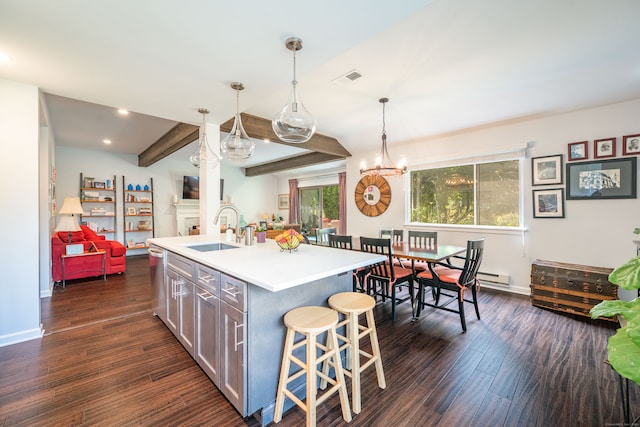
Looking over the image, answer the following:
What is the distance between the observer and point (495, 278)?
4121 mm

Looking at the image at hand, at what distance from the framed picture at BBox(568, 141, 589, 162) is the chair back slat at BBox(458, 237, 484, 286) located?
1988 millimetres

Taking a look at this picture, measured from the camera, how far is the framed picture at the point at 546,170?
11.7ft

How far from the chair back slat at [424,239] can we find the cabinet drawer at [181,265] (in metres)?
2.88

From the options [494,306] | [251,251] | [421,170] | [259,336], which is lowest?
[494,306]

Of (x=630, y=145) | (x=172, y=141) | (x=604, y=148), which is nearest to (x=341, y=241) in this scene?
(x=604, y=148)

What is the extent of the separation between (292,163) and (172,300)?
5280mm

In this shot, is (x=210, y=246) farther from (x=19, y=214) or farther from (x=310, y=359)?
(x=310, y=359)

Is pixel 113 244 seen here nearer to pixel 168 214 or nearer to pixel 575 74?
pixel 168 214

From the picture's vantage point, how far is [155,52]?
2004 mm

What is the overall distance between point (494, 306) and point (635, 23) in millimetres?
3015

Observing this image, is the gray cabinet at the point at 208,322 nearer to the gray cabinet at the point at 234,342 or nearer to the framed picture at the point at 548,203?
the gray cabinet at the point at 234,342

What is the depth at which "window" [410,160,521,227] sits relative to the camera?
13.5 feet

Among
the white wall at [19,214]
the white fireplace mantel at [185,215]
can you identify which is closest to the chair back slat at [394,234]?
the white wall at [19,214]

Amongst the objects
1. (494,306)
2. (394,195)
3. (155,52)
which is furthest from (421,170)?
(155,52)
